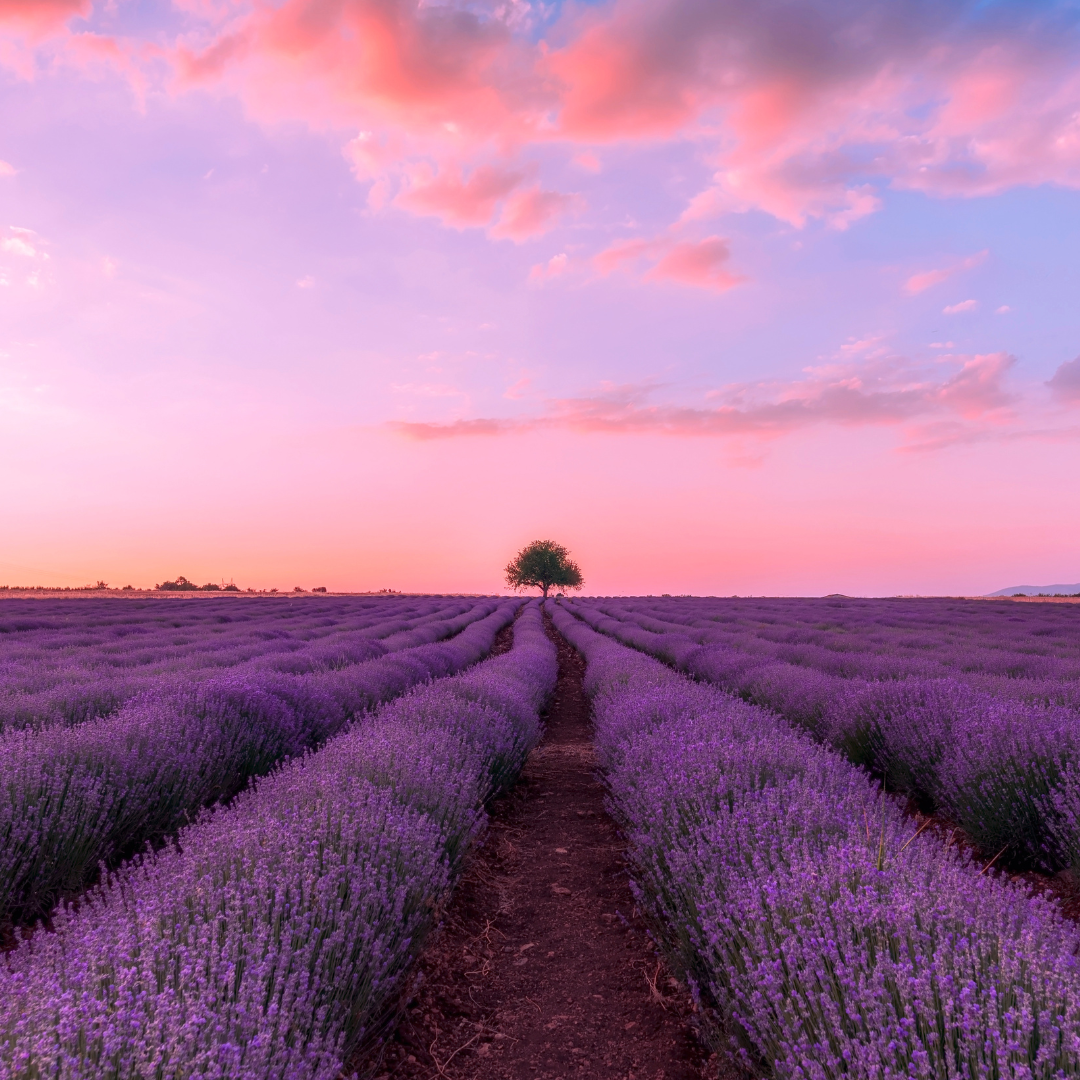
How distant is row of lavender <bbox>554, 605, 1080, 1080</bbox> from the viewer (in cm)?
134

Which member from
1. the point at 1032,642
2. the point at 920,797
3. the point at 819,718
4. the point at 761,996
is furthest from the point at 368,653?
the point at 1032,642

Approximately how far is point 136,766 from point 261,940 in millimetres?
2572

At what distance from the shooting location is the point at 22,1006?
4.86 ft

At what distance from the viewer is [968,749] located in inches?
158

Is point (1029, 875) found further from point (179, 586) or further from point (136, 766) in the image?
point (179, 586)

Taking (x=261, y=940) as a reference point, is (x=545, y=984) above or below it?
below

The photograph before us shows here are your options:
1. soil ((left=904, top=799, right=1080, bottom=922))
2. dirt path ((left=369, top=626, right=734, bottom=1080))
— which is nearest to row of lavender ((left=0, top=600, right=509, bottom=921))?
dirt path ((left=369, top=626, right=734, bottom=1080))

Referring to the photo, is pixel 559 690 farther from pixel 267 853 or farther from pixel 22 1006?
pixel 22 1006

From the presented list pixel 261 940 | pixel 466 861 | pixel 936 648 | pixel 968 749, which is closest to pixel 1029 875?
pixel 968 749

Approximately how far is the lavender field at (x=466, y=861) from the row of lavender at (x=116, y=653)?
0.08 m

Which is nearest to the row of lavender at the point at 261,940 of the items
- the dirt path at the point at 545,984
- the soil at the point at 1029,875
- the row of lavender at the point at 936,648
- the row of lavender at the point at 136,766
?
the dirt path at the point at 545,984

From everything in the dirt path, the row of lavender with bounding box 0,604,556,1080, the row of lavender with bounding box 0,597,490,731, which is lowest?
the dirt path

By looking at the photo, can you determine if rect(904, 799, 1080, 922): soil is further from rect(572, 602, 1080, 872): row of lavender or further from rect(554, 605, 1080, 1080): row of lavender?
rect(554, 605, 1080, 1080): row of lavender

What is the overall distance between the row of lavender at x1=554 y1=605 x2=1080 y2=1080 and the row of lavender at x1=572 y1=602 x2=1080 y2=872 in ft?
3.42
